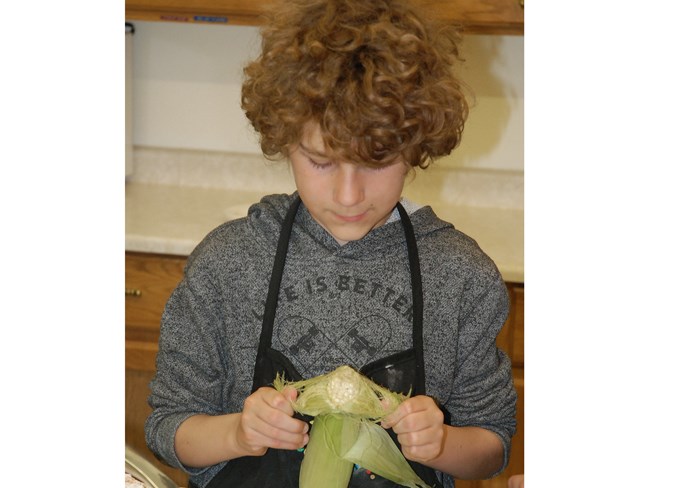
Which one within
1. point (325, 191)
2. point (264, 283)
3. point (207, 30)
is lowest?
point (264, 283)

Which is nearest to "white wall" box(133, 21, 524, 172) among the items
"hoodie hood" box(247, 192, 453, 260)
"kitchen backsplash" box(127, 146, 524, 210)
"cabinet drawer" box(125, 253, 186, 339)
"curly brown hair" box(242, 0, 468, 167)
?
"kitchen backsplash" box(127, 146, 524, 210)

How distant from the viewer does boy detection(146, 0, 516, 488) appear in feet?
3.16

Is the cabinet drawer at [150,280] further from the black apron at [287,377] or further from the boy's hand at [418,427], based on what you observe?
the boy's hand at [418,427]

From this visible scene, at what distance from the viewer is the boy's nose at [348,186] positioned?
96cm

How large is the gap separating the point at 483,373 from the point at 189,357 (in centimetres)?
38

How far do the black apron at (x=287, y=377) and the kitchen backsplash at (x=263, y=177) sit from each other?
1.48 metres

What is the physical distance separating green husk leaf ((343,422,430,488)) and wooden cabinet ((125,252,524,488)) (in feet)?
4.08

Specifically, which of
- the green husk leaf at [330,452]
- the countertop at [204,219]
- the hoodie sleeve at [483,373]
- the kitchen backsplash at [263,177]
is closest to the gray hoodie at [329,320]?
the hoodie sleeve at [483,373]
